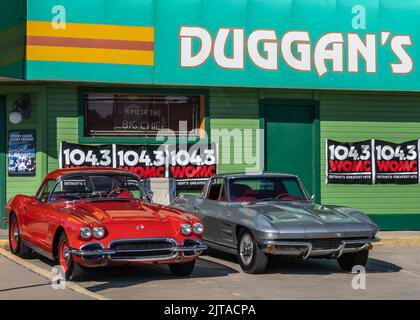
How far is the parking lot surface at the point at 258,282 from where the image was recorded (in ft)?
29.2

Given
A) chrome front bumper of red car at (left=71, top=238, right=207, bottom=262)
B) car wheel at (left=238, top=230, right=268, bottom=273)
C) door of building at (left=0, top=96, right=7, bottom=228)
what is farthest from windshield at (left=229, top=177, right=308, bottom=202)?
door of building at (left=0, top=96, right=7, bottom=228)

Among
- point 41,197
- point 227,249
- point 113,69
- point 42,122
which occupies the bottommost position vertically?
point 227,249

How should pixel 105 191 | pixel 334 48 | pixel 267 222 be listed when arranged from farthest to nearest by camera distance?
1. pixel 334 48
2. pixel 105 191
3. pixel 267 222

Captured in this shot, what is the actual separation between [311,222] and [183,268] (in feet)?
6.26

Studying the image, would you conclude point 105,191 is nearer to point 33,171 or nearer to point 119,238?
point 119,238

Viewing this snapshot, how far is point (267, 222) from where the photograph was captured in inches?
404

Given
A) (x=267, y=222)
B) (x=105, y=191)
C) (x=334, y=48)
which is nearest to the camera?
(x=267, y=222)

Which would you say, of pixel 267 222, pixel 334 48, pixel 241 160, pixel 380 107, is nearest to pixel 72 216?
pixel 267 222

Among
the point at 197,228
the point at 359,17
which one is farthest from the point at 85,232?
the point at 359,17

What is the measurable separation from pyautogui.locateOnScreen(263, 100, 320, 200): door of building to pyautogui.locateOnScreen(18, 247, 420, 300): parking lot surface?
4759 millimetres

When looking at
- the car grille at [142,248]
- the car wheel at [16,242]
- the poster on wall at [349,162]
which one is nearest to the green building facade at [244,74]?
the poster on wall at [349,162]

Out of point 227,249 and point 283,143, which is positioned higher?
point 283,143

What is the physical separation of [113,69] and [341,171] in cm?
578

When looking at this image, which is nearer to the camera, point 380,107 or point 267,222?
point 267,222
